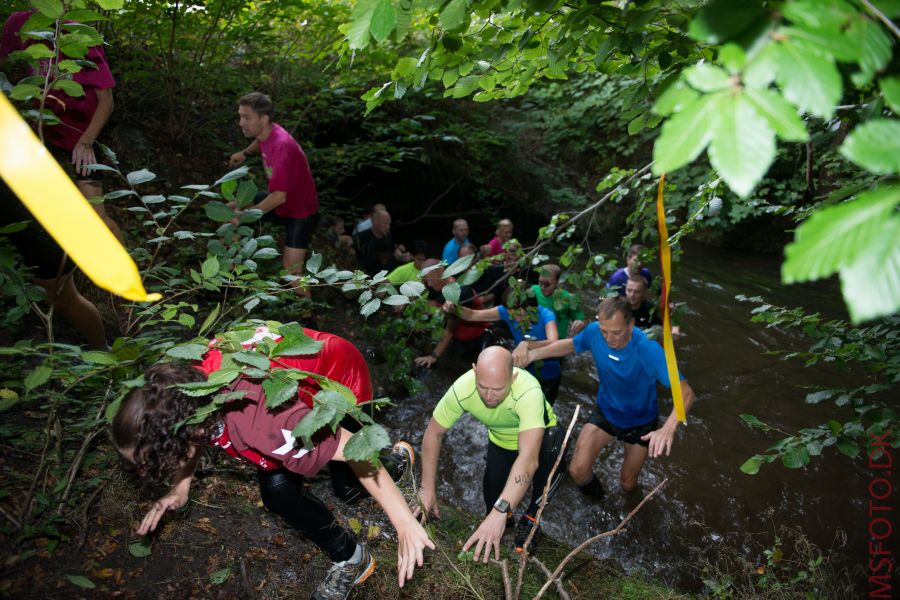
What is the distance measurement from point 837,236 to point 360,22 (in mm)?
1176

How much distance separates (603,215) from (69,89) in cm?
1329

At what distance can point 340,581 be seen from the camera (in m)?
2.54

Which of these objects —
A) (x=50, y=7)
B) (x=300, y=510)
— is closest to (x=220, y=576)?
(x=300, y=510)

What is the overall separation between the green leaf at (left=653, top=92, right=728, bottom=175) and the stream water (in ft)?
10.2

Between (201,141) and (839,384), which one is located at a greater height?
(201,141)

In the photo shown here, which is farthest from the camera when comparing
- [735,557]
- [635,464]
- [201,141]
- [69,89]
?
[201,141]

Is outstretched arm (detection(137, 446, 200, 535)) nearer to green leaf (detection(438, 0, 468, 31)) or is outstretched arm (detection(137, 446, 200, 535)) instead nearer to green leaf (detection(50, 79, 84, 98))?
green leaf (detection(50, 79, 84, 98))

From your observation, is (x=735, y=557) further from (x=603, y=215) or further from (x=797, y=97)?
(x=603, y=215)

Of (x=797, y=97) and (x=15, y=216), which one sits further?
(x=15, y=216)

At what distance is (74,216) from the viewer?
2.64ft

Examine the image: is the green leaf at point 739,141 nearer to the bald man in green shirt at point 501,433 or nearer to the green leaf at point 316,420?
the green leaf at point 316,420

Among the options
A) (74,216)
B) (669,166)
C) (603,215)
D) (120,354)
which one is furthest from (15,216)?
(603,215)

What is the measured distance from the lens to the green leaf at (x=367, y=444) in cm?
123

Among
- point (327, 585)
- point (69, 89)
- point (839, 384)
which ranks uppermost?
point (69, 89)
